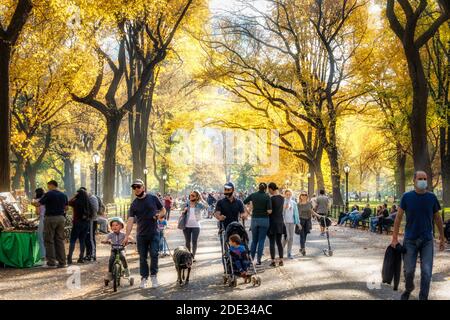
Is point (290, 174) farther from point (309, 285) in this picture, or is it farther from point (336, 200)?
point (309, 285)

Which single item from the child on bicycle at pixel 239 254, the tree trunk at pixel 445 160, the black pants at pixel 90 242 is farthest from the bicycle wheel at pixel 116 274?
the tree trunk at pixel 445 160

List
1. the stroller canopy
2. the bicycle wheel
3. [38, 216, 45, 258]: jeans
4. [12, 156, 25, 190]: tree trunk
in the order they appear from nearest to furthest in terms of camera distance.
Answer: the bicycle wheel
the stroller canopy
[38, 216, 45, 258]: jeans
[12, 156, 25, 190]: tree trunk

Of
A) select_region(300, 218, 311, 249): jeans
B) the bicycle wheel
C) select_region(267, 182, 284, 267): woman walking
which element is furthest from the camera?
select_region(300, 218, 311, 249): jeans

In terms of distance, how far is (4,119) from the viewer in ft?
64.1

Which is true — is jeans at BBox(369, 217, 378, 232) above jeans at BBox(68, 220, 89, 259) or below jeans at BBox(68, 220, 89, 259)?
below

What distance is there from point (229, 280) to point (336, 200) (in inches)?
1244

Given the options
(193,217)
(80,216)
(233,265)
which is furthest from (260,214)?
(80,216)

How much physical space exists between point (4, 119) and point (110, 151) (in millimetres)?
13078

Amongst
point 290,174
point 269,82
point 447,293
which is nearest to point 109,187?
point 269,82

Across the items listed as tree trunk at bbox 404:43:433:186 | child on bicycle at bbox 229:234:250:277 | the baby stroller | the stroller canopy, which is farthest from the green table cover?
tree trunk at bbox 404:43:433:186

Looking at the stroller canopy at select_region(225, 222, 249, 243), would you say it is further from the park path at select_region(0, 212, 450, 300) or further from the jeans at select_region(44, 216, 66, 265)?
the jeans at select_region(44, 216, 66, 265)

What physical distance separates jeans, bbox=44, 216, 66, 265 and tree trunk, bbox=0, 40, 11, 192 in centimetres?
375

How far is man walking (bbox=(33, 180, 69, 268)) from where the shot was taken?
1639 cm

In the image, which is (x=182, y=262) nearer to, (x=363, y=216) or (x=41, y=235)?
(x=41, y=235)
